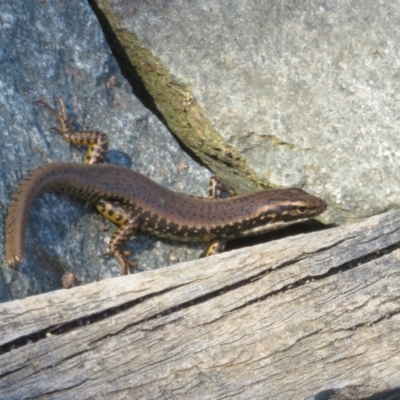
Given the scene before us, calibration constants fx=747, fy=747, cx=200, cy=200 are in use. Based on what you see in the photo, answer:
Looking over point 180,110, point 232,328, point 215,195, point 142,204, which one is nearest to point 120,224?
point 142,204

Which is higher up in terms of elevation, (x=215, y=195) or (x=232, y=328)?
(x=215, y=195)

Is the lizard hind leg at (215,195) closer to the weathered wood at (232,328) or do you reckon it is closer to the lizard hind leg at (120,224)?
the lizard hind leg at (120,224)

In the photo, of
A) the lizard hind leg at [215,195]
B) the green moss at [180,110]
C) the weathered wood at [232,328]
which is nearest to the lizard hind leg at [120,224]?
the lizard hind leg at [215,195]

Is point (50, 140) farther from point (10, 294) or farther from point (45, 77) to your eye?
point (10, 294)

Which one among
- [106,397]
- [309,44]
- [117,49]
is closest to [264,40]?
[309,44]

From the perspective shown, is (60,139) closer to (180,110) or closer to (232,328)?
(180,110)
